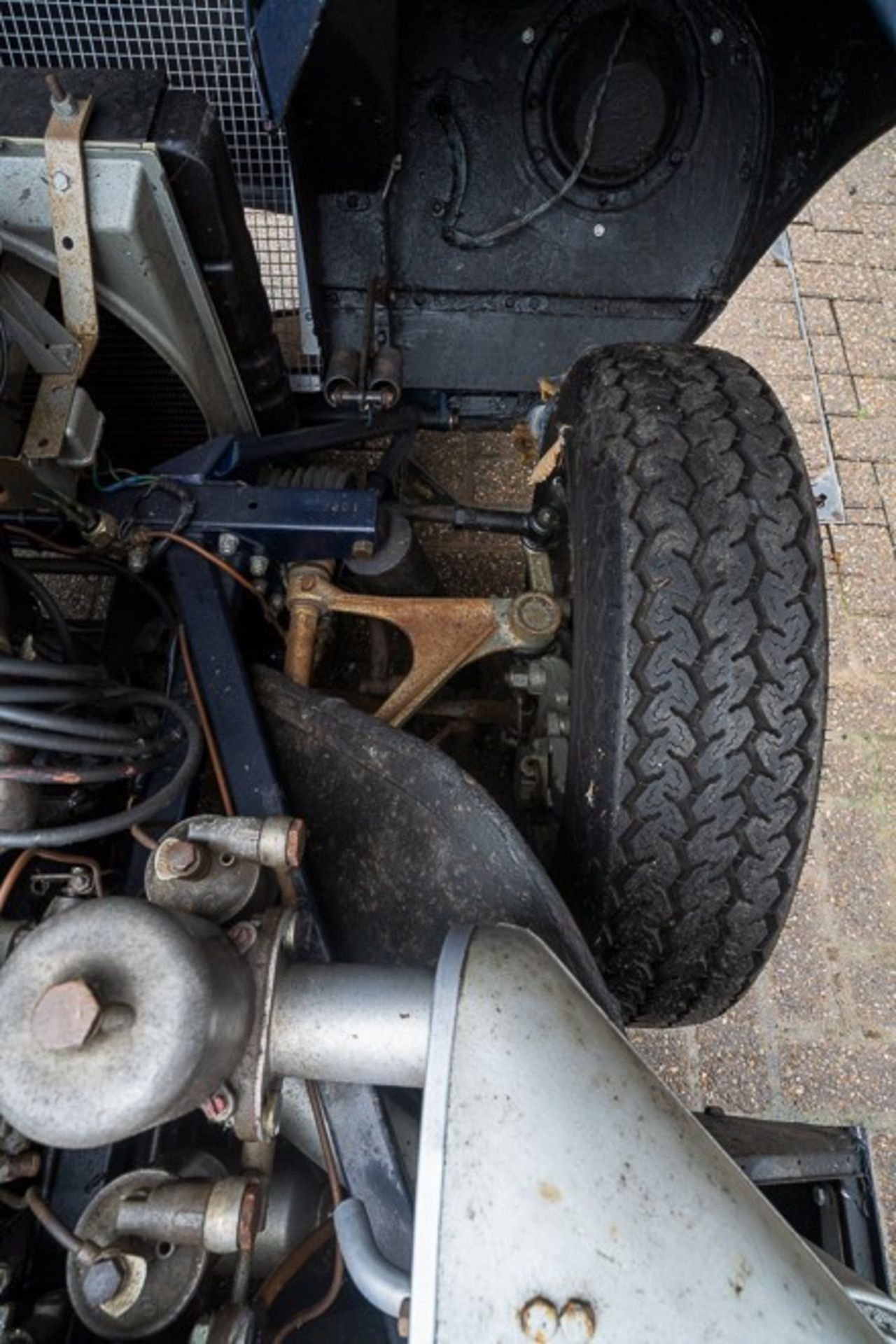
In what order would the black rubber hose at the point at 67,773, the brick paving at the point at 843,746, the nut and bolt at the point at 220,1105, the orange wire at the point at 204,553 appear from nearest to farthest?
the nut and bolt at the point at 220,1105 < the black rubber hose at the point at 67,773 < the orange wire at the point at 204,553 < the brick paving at the point at 843,746

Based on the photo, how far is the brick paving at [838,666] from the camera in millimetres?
1754

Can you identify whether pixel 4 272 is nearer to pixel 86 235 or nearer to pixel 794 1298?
pixel 86 235

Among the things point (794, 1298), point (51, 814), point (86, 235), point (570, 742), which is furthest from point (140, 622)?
point (794, 1298)

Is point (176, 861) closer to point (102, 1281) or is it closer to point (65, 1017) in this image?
point (65, 1017)

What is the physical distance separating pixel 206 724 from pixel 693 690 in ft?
2.20

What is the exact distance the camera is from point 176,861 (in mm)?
838

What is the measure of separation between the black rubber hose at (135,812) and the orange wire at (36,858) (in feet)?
0.06

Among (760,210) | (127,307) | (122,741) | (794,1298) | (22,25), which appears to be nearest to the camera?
(794,1298)

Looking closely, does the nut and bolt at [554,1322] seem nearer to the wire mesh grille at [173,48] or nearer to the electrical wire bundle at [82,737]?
the electrical wire bundle at [82,737]

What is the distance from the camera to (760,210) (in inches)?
66.6

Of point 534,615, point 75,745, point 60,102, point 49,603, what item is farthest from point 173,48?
point 75,745

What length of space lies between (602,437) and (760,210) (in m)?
0.81

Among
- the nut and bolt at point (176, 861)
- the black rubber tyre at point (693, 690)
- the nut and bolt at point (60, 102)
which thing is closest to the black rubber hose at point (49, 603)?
the nut and bolt at point (176, 861)

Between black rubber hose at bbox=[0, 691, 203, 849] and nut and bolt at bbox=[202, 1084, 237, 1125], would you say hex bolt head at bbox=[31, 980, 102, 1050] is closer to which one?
nut and bolt at bbox=[202, 1084, 237, 1125]
